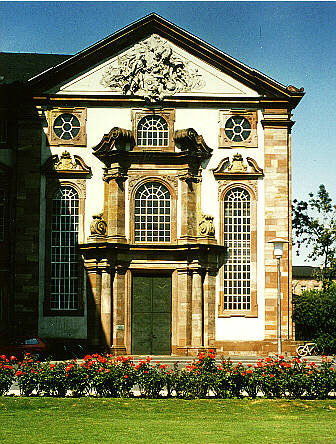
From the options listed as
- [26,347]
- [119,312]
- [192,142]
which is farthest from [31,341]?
[192,142]

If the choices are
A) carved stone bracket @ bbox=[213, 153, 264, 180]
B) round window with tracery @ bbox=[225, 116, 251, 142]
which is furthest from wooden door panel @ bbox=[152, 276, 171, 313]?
round window with tracery @ bbox=[225, 116, 251, 142]

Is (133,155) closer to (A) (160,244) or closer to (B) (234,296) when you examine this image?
(A) (160,244)

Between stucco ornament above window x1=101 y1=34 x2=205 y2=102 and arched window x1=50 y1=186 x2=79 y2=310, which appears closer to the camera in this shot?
arched window x1=50 y1=186 x2=79 y2=310

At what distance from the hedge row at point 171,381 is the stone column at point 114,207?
13608 mm

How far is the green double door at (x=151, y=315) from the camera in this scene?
33812 mm

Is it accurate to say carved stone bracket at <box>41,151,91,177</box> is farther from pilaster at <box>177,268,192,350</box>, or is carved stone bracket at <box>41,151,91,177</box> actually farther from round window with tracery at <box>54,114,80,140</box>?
pilaster at <box>177,268,192,350</box>

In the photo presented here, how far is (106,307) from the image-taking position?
33.4 meters

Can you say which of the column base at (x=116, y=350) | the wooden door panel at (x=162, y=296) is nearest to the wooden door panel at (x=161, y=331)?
the wooden door panel at (x=162, y=296)

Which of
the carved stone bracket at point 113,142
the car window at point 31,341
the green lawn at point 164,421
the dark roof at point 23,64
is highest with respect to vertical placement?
the dark roof at point 23,64

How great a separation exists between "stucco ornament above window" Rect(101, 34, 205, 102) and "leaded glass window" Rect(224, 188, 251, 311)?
15.9ft

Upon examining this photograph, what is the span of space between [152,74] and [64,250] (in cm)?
799

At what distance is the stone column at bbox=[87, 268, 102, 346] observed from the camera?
33344 mm

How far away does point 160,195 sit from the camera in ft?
113

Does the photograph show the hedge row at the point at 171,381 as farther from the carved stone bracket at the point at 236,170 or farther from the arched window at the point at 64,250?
the carved stone bracket at the point at 236,170
